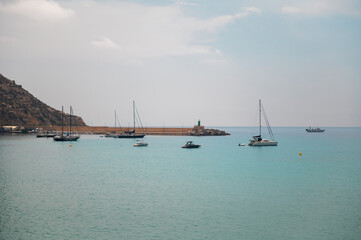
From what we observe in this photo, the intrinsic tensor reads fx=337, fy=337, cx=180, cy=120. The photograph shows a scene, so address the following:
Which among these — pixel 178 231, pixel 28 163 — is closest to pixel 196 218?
pixel 178 231

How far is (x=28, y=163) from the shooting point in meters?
52.4

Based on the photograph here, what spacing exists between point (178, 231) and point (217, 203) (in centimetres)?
723

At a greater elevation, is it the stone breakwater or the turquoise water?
the stone breakwater

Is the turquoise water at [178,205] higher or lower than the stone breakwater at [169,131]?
lower

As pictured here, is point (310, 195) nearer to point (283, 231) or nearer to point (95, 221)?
point (283, 231)

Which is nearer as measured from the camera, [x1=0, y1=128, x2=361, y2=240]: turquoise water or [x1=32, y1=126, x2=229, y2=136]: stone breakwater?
[x1=0, y1=128, x2=361, y2=240]: turquoise water


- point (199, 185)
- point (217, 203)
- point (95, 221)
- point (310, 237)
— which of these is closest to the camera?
point (310, 237)

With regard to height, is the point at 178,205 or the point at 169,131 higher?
the point at 169,131

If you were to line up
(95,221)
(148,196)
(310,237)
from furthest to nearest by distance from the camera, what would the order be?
1. (148,196)
2. (95,221)
3. (310,237)

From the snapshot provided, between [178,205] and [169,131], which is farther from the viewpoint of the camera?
[169,131]

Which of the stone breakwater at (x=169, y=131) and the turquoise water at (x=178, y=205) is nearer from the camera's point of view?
the turquoise water at (x=178, y=205)

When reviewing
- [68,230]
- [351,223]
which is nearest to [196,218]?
[68,230]

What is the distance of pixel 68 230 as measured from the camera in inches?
784

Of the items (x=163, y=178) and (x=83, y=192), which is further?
(x=163, y=178)
